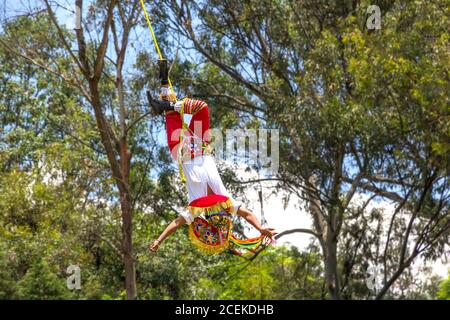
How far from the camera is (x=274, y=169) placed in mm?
17875

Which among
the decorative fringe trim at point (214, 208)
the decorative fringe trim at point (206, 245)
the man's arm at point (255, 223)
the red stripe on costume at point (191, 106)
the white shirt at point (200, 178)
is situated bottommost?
the decorative fringe trim at point (206, 245)

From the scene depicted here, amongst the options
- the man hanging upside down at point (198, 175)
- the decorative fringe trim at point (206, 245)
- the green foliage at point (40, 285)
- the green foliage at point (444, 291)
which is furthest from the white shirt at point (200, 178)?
the green foliage at point (444, 291)

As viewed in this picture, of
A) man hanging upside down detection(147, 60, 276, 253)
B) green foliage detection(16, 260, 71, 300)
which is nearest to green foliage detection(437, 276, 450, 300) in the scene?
green foliage detection(16, 260, 71, 300)

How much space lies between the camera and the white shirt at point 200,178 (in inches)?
251

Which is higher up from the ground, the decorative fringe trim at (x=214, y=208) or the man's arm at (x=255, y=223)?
the decorative fringe trim at (x=214, y=208)

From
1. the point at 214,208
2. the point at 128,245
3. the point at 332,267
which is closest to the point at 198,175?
the point at 214,208

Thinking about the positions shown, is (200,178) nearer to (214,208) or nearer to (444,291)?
(214,208)

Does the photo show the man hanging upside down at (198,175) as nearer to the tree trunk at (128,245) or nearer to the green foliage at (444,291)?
the tree trunk at (128,245)

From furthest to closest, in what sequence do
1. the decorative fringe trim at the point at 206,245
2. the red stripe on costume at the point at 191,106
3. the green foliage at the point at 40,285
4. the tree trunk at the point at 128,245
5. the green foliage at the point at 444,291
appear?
the green foliage at the point at 444,291
the green foliage at the point at 40,285
the tree trunk at the point at 128,245
the decorative fringe trim at the point at 206,245
the red stripe on costume at the point at 191,106

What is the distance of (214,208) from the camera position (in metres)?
6.62

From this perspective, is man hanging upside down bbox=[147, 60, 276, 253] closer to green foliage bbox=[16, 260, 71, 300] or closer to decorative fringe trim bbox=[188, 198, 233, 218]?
decorative fringe trim bbox=[188, 198, 233, 218]

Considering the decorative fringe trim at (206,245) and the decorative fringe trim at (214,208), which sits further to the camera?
the decorative fringe trim at (206,245)
